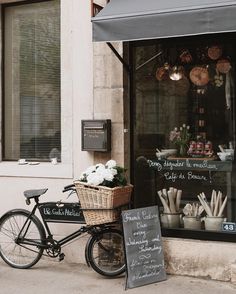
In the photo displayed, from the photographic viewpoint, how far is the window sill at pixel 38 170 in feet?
22.7

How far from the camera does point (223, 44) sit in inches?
248

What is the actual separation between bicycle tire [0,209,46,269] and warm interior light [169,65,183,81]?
98.8 inches

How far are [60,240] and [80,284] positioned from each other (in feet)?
2.33

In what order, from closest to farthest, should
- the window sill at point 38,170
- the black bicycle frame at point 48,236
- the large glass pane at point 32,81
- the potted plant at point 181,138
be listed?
the black bicycle frame at point 48,236 → the potted plant at point 181,138 → the window sill at point 38,170 → the large glass pane at point 32,81

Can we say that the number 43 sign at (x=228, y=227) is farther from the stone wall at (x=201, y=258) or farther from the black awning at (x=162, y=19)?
the black awning at (x=162, y=19)

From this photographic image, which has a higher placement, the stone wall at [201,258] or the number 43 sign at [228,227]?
the number 43 sign at [228,227]

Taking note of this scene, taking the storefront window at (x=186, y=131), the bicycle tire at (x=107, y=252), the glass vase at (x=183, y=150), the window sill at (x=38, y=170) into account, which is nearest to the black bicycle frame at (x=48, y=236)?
the bicycle tire at (x=107, y=252)

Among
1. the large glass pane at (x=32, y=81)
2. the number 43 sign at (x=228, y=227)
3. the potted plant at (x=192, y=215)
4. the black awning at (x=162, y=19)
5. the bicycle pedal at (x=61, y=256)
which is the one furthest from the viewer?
the large glass pane at (x=32, y=81)

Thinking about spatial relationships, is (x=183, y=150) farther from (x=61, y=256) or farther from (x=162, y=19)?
(x=61, y=256)

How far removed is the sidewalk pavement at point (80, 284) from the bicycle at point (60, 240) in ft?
0.60

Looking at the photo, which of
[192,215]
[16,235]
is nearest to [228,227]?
[192,215]

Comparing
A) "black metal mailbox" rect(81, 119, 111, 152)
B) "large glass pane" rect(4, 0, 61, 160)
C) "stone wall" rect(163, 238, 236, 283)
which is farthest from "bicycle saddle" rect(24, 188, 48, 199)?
"stone wall" rect(163, 238, 236, 283)

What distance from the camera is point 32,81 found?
25.0 ft

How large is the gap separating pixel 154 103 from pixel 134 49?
752 millimetres
